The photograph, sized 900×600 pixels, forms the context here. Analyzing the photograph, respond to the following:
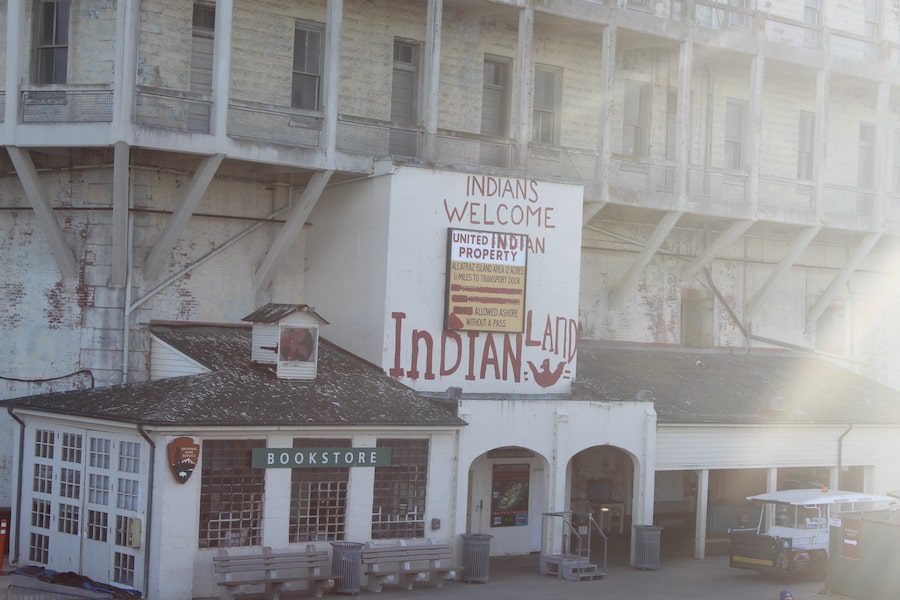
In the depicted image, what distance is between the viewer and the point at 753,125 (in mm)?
33938

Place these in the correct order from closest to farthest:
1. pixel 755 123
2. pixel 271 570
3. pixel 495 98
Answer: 1. pixel 271 570
2. pixel 495 98
3. pixel 755 123

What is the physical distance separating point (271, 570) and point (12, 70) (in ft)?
35.2

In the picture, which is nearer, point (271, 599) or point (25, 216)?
point (271, 599)

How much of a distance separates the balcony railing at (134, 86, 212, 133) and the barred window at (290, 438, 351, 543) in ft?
22.1

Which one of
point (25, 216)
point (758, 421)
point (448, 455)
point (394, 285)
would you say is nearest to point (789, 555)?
point (758, 421)

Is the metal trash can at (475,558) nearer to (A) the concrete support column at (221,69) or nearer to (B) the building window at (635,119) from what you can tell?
(A) the concrete support column at (221,69)

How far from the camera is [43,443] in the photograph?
24.5 meters

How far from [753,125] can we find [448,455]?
1380 cm

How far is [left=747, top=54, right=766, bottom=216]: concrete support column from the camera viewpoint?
1329 inches

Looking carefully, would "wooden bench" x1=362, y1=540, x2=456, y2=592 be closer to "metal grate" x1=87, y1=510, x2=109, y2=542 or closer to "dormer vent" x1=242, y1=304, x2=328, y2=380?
"dormer vent" x1=242, y1=304, x2=328, y2=380

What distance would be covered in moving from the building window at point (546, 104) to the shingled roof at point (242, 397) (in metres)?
8.69

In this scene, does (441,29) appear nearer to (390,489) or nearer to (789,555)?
(390,489)

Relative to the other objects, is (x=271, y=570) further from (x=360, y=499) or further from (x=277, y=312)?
(x=277, y=312)

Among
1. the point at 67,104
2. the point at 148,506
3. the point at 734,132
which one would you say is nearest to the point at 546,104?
the point at 734,132
